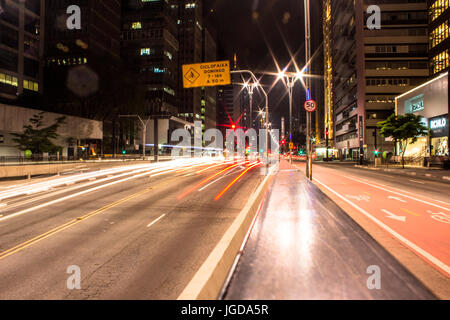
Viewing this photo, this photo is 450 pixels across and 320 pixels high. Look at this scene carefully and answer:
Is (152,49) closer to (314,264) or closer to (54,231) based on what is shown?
(54,231)

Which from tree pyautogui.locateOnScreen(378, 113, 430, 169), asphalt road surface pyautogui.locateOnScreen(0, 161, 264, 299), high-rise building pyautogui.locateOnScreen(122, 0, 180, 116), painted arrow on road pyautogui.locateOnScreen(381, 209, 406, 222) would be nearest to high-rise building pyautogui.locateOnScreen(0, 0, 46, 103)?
high-rise building pyautogui.locateOnScreen(122, 0, 180, 116)

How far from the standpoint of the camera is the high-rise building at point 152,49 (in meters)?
102

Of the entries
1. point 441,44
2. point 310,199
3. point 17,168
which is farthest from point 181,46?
point 310,199

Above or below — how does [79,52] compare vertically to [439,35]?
above

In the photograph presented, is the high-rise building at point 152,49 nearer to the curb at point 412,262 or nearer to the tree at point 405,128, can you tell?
the tree at point 405,128

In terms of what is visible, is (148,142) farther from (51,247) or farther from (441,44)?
(51,247)

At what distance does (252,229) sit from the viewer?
7.25m

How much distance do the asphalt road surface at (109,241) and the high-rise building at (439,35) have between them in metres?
54.1

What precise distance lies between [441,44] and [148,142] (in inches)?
3427

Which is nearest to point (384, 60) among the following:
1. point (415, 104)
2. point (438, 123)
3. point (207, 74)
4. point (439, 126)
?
point (415, 104)

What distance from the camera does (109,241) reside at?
7262 mm

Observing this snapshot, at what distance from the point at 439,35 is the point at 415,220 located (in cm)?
5844

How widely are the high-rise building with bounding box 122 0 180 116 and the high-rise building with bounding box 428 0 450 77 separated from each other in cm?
8141

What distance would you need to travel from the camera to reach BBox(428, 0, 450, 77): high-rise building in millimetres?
46188
